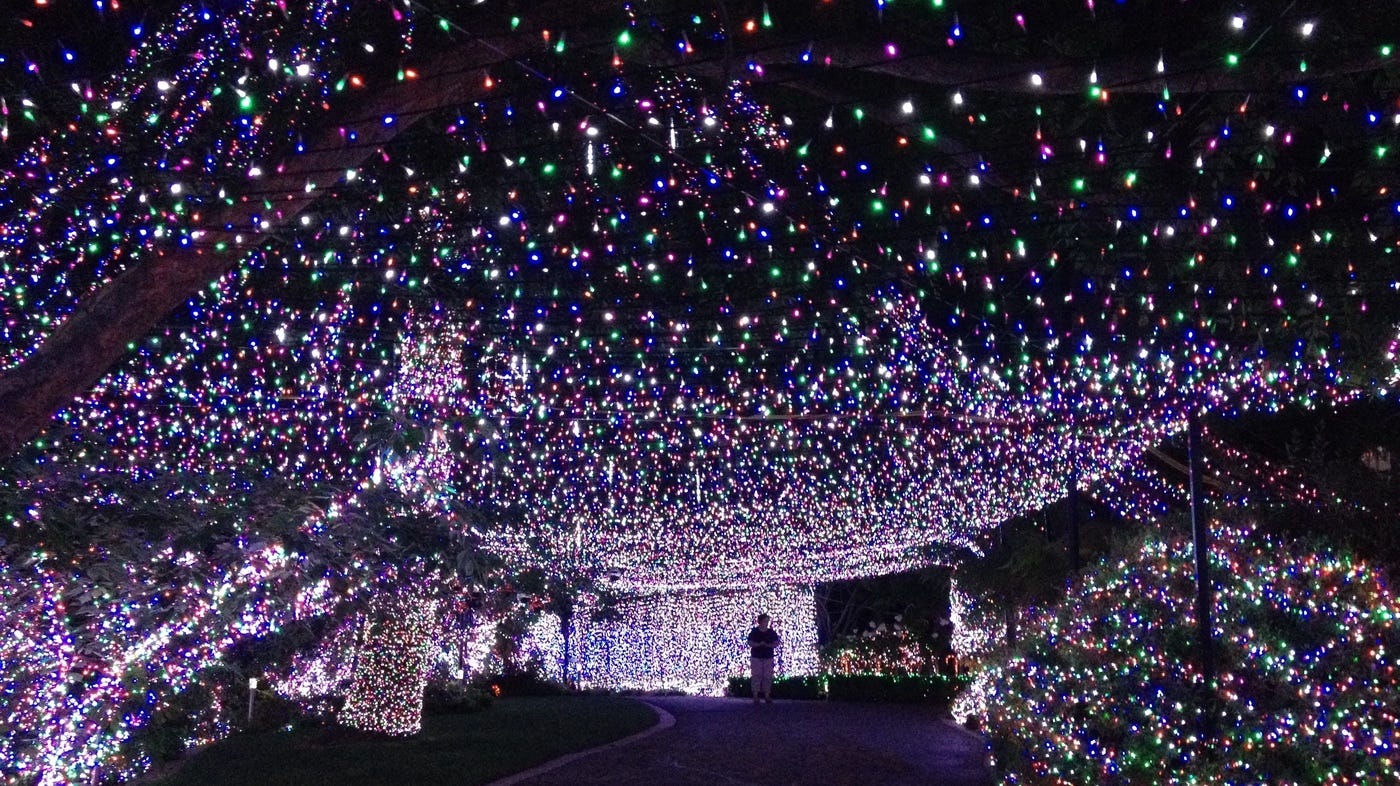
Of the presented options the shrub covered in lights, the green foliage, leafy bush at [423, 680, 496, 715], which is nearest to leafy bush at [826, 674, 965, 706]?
the green foliage

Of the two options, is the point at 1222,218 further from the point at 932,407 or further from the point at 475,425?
the point at 475,425

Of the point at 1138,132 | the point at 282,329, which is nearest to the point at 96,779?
the point at 282,329

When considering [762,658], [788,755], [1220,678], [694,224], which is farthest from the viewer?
[762,658]

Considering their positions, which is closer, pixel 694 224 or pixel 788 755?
pixel 694 224

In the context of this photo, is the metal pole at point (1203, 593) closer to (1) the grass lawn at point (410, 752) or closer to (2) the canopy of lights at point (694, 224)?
(2) the canopy of lights at point (694, 224)

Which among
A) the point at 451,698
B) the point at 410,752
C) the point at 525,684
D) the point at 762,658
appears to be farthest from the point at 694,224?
the point at 525,684

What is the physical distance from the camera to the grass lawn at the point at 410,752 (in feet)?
30.8

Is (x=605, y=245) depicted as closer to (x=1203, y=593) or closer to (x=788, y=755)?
(x=1203, y=593)

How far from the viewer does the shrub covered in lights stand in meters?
5.73

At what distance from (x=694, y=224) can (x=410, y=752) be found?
21.4ft

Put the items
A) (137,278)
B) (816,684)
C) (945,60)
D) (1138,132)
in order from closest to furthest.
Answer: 1. (945,60)
2. (137,278)
3. (1138,132)
4. (816,684)

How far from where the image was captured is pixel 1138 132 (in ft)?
19.7

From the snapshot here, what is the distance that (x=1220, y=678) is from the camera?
21.1 ft

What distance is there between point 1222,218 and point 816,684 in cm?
1993
